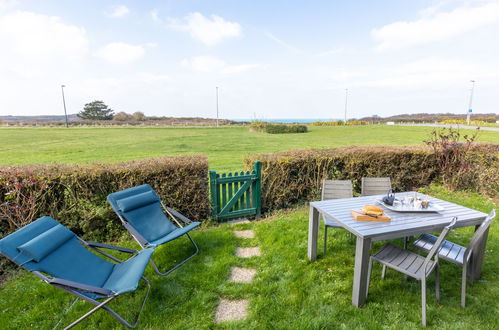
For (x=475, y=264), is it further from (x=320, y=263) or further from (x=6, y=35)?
(x=6, y=35)

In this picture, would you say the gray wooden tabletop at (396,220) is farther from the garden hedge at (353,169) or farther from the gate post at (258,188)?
the garden hedge at (353,169)

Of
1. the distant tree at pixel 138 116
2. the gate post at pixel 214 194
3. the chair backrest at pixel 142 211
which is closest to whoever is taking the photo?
the chair backrest at pixel 142 211

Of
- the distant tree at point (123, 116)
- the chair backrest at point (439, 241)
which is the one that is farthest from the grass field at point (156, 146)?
the distant tree at point (123, 116)

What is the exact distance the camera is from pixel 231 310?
246 cm

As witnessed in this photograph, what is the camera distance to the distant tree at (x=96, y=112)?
7544 cm

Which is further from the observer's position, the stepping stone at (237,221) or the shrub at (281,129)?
the shrub at (281,129)

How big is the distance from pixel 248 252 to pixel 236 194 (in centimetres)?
147

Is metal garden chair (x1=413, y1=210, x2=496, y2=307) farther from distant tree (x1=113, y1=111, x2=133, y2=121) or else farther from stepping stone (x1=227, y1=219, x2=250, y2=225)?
distant tree (x1=113, y1=111, x2=133, y2=121)

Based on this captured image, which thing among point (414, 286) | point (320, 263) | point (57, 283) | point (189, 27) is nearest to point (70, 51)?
point (189, 27)

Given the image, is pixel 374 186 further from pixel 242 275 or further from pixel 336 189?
pixel 242 275

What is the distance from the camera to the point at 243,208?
16.7 ft

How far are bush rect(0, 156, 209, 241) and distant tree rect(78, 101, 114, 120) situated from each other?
274ft

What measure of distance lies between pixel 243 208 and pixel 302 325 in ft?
9.89

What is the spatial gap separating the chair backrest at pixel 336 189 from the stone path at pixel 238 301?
1.49m
